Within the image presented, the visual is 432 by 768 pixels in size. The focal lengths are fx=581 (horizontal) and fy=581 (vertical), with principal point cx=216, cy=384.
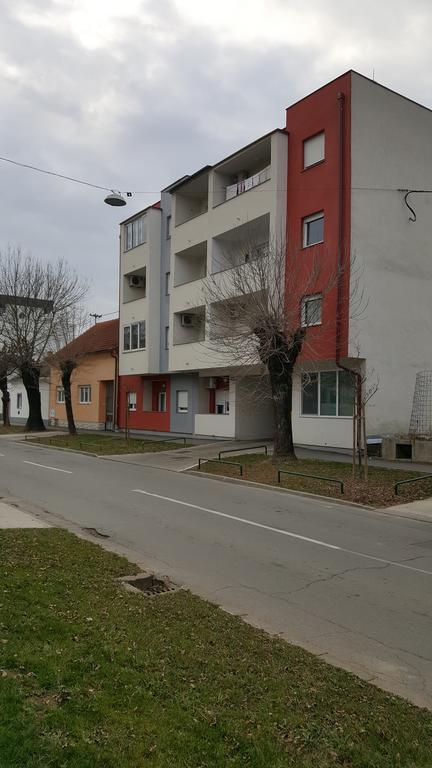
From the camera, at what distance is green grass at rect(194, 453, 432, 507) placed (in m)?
13.2

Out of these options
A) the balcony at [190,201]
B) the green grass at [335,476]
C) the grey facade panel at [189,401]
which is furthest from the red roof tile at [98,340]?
the green grass at [335,476]

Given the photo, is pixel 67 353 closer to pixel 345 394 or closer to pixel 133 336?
pixel 133 336

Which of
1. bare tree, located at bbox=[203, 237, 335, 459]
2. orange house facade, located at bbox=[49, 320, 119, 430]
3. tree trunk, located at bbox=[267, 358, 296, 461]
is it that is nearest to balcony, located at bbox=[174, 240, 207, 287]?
orange house facade, located at bbox=[49, 320, 119, 430]

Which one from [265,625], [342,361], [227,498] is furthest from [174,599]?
[342,361]

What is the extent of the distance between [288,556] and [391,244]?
1651 cm

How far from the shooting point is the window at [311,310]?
17.5m

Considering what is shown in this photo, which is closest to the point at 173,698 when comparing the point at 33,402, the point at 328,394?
the point at 328,394

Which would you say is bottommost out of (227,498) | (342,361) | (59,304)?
A: (227,498)

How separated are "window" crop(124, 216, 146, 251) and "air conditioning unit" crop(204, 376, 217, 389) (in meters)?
9.13

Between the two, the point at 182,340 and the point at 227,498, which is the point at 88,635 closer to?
the point at 227,498

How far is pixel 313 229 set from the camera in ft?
71.5

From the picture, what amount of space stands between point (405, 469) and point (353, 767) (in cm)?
1477

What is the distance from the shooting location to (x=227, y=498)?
13031 mm

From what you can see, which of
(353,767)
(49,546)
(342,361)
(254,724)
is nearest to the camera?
(353,767)
